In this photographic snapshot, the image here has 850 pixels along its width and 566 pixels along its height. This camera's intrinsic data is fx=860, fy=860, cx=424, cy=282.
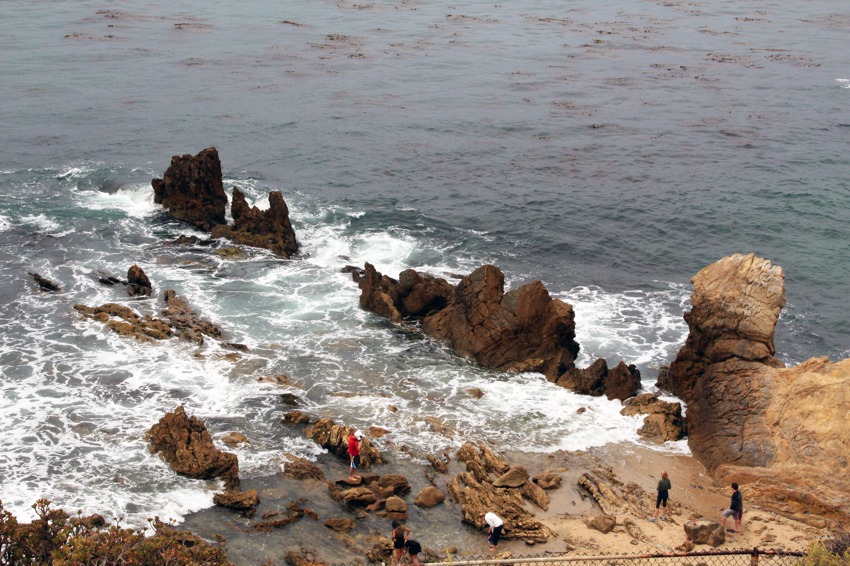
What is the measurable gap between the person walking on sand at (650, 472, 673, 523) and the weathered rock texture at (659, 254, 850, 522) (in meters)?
2.79

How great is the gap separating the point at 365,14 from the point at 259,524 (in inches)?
3314

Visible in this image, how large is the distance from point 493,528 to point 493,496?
6.34 feet

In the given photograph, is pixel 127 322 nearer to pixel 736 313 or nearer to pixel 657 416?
pixel 657 416

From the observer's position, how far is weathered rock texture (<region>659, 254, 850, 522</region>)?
22.9 meters

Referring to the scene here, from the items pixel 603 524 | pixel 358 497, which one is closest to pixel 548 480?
pixel 603 524

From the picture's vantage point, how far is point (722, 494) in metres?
23.8

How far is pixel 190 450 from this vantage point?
23.3 m

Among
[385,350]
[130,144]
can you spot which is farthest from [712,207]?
[130,144]

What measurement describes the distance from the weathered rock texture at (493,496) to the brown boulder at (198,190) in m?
21.7

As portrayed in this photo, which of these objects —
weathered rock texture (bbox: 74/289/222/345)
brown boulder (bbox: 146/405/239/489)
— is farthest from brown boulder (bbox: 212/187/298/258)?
brown boulder (bbox: 146/405/239/489)

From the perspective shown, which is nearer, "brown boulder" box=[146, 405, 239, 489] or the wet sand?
the wet sand

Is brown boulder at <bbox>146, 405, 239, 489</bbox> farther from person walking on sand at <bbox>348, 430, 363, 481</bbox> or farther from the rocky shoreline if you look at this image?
person walking on sand at <bbox>348, 430, 363, 481</bbox>

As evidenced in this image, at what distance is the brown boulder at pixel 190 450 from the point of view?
74.8 feet

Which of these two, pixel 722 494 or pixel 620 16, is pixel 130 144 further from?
pixel 620 16
